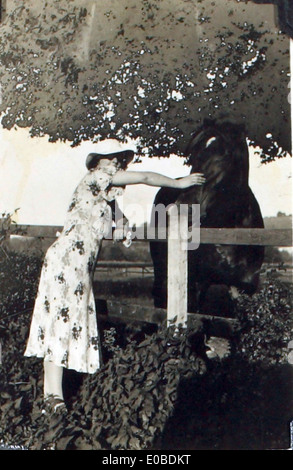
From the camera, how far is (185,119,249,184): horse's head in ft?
13.5

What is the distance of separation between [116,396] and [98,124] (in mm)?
1781

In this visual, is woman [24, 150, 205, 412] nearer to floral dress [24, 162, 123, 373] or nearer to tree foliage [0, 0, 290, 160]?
floral dress [24, 162, 123, 373]

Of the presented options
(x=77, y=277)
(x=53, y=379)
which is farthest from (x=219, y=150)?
(x=53, y=379)

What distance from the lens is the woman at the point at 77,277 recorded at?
13.4ft

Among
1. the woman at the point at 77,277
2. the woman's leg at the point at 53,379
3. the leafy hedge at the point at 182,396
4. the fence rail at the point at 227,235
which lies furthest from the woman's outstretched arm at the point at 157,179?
the woman's leg at the point at 53,379

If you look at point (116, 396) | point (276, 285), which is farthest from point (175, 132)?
point (116, 396)

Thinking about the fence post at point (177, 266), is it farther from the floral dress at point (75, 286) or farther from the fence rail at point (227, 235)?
the floral dress at point (75, 286)

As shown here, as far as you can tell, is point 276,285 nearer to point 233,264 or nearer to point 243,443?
point 233,264

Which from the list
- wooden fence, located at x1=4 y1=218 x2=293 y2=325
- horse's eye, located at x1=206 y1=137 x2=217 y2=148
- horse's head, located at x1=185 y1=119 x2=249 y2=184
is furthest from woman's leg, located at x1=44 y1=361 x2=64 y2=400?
horse's eye, located at x1=206 y1=137 x2=217 y2=148

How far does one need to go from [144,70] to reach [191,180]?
784 mm

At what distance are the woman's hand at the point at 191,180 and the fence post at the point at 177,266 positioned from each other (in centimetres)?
15

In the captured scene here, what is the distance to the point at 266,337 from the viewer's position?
13.2 feet

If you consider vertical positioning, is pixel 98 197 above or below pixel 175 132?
below

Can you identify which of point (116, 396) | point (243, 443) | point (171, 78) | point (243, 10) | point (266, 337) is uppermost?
point (243, 10)
